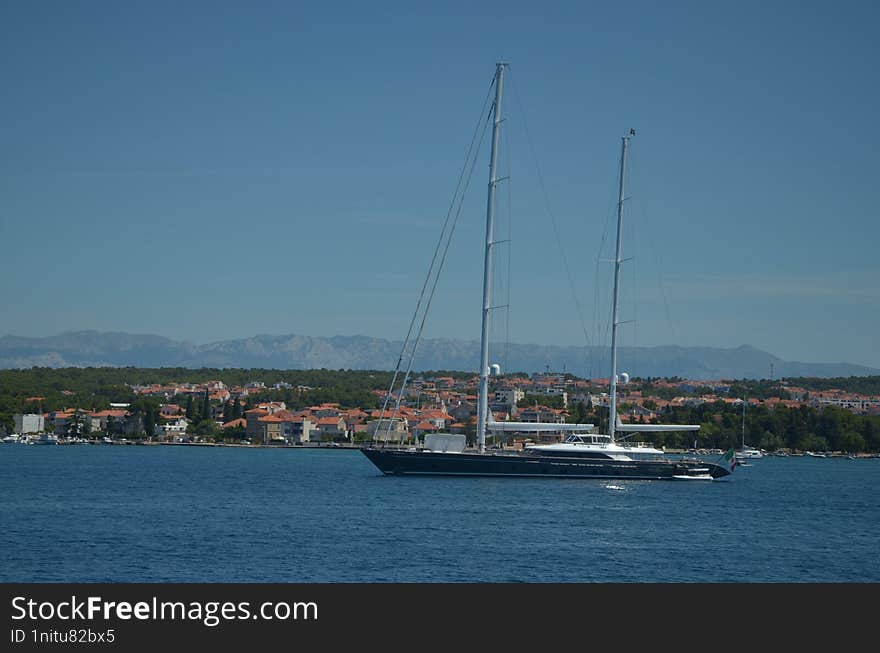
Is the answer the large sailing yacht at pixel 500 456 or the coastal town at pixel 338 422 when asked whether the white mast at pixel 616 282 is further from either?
the coastal town at pixel 338 422

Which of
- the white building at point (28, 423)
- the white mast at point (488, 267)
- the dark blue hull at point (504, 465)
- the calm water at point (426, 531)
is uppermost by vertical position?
the white mast at point (488, 267)

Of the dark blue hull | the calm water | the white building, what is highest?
the dark blue hull

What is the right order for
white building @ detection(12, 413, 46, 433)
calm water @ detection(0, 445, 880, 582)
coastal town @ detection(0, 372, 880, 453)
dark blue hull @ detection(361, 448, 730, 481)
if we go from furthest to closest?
white building @ detection(12, 413, 46, 433) → coastal town @ detection(0, 372, 880, 453) → dark blue hull @ detection(361, 448, 730, 481) → calm water @ detection(0, 445, 880, 582)

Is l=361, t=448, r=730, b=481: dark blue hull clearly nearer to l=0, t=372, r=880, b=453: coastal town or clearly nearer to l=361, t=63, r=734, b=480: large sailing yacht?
l=361, t=63, r=734, b=480: large sailing yacht

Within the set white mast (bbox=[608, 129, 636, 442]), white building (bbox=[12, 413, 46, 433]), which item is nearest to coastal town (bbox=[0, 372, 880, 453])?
white building (bbox=[12, 413, 46, 433])

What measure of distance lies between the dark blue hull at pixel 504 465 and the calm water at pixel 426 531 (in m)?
0.67

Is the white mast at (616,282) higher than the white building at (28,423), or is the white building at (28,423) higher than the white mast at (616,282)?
the white mast at (616,282)

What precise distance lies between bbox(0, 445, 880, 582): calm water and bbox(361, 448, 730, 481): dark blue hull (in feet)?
2.21

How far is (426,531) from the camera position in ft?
124

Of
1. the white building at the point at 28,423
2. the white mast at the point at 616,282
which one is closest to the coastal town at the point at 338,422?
the white building at the point at 28,423

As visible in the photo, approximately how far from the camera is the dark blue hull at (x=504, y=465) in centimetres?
5791

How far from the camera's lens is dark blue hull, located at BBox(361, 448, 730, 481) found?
190 feet

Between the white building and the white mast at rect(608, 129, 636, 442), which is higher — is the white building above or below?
below
